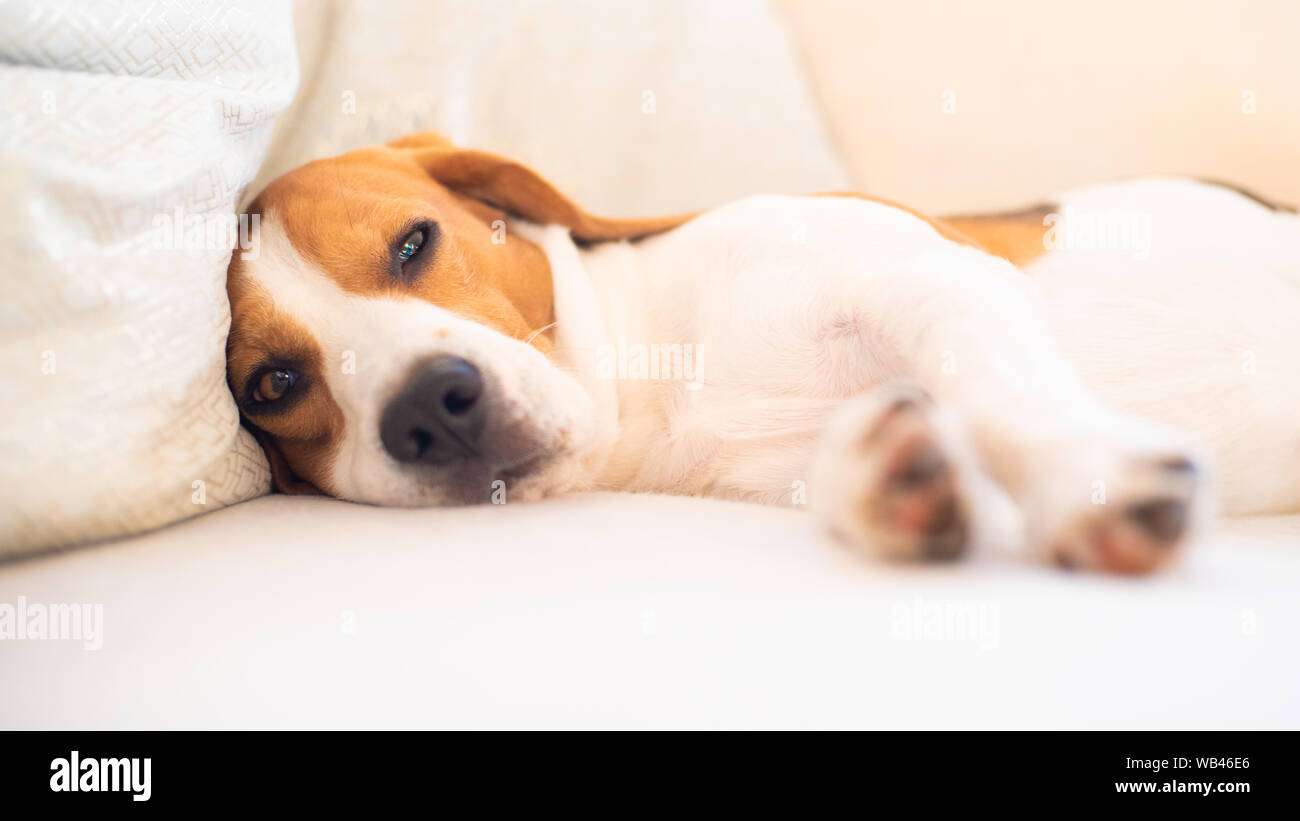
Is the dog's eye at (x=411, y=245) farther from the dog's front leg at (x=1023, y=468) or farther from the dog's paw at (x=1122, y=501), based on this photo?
the dog's paw at (x=1122, y=501)

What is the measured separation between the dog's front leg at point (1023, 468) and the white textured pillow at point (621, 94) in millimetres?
1469

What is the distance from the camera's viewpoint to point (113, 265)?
3.96ft

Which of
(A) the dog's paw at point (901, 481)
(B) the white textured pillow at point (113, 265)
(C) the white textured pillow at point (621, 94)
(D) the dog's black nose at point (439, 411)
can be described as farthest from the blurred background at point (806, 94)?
(A) the dog's paw at point (901, 481)

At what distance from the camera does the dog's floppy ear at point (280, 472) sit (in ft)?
5.23

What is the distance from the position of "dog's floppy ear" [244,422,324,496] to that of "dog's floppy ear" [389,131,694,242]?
62 centimetres

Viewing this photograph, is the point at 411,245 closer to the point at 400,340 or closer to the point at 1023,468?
the point at 400,340

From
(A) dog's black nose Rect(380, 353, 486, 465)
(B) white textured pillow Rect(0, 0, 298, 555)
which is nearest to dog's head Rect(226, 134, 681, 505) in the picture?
(A) dog's black nose Rect(380, 353, 486, 465)

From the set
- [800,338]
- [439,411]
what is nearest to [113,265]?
[439,411]

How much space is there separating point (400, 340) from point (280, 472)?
0.41 m

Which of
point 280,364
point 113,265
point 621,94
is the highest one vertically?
point 621,94

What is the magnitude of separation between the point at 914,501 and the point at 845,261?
70 cm

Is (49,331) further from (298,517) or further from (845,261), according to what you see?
(845,261)

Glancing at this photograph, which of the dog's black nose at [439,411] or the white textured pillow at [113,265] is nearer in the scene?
the white textured pillow at [113,265]
